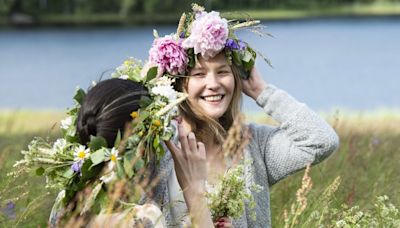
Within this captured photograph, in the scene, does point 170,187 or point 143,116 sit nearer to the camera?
point 143,116

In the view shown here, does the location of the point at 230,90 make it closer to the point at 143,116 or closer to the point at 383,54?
the point at 143,116

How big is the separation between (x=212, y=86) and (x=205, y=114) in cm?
13

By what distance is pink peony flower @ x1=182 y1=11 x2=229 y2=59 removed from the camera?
384 cm

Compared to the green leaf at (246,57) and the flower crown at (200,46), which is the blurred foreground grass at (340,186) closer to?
the flower crown at (200,46)

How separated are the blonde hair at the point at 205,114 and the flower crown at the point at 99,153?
1.79 ft

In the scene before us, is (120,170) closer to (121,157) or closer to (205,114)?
(121,157)

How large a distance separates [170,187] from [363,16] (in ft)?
178

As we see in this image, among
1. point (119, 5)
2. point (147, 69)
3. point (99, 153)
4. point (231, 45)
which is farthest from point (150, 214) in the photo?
point (119, 5)

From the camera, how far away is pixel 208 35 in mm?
3832

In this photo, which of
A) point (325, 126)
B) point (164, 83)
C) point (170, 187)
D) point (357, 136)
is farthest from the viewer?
point (357, 136)

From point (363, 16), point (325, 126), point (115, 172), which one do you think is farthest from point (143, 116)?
point (363, 16)

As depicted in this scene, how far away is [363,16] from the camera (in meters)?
56.5

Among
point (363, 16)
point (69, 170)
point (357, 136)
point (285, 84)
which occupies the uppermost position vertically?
point (69, 170)

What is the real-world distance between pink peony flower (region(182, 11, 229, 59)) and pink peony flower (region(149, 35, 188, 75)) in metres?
0.05
